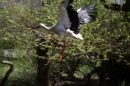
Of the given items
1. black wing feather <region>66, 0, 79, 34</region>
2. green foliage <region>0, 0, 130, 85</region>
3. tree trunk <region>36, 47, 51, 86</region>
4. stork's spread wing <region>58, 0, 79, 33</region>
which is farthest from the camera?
tree trunk <region>36, 47, 51, 86</region>

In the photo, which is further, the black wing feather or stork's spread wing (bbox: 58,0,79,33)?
the black wing feather

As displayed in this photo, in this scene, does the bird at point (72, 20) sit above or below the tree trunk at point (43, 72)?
above

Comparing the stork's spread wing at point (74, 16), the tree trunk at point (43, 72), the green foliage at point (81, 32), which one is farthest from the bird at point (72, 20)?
the tree trunk at point (43, 72)

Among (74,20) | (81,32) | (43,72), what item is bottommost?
(43,72)

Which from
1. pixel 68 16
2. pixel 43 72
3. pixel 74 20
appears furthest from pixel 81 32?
pixel 43 72

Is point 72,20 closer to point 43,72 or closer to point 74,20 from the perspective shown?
point 74,20

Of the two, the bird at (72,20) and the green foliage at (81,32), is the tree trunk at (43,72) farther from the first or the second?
the bird at (72,20)

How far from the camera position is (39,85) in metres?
5.70

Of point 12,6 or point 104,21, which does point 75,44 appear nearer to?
point 104,21

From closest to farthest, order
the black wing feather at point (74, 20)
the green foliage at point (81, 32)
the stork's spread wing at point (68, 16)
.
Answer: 1. the stork's spread wing at point (68, 16)
2. the black wing feather at point (74, 20)
3. the green foliage at point (81, 32)

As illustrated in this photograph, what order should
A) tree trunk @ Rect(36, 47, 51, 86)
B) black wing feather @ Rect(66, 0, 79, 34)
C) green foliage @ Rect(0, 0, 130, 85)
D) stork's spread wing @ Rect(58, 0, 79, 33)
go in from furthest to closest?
tree trunk @ Rect(36, 47, 51, 86), green foliage @ Rect(0, 0, 130, 85), black wing feather @ Rect(66, 0, 79, 34), stork's spread wing @ Rect(58, 0, 79, 33)

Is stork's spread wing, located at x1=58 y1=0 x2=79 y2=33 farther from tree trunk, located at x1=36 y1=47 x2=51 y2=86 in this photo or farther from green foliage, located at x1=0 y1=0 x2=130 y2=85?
tree trunk, located at x1=36 y1=47 x2=51 y2=86

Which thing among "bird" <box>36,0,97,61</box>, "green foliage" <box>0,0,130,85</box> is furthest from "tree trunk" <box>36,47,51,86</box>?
"bird" <box>36,0,97,61</box>

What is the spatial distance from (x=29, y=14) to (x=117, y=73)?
2.60 metres
